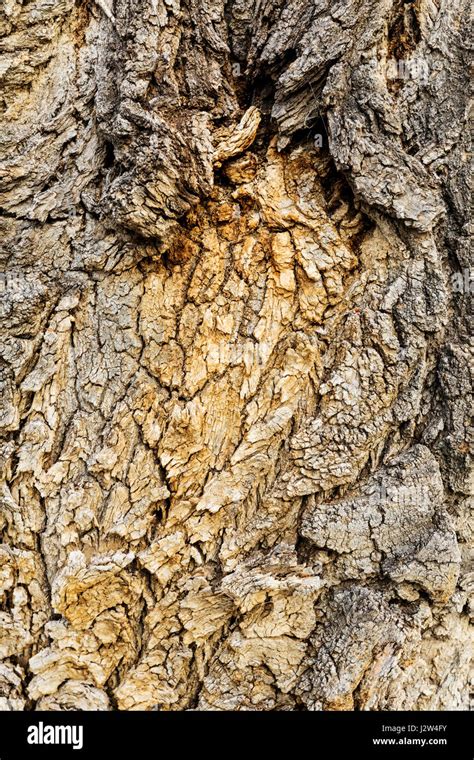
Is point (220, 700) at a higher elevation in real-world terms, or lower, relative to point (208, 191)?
lower

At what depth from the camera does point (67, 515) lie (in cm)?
299

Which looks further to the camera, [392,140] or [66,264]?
[66,264]

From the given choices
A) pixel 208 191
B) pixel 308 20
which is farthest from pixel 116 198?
pixel 308 20

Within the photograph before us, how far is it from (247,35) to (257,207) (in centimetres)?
85

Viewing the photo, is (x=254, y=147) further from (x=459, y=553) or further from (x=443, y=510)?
(x=459, y=553)

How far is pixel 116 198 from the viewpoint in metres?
2.85

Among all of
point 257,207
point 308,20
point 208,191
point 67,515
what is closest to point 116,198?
point 208,191

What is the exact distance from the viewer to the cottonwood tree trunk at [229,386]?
2.95 m

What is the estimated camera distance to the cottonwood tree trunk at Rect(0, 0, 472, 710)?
9.67ft

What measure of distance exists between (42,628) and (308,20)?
311cm

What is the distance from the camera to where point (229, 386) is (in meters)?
3.02

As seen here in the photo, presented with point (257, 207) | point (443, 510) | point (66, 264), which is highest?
point (257, 207)

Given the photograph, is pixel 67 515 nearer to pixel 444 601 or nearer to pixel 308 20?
pixel 444 601

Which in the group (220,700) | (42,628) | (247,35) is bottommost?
(220,700)
